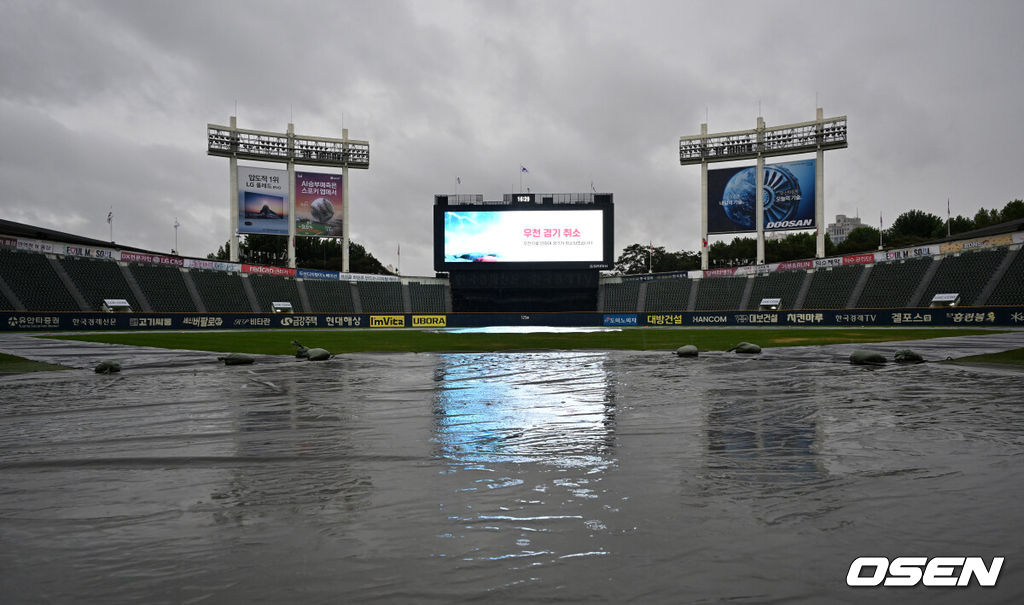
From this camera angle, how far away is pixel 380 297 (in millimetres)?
67438

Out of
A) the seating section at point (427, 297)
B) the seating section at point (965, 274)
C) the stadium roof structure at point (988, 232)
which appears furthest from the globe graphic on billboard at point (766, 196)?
the seating section at point (427, 297)

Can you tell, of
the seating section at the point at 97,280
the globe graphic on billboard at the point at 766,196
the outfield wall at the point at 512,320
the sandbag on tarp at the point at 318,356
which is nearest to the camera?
the sandbag on tarp at the point at 318,356

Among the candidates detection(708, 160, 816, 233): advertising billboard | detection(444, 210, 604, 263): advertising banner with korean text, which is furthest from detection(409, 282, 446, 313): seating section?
detection(708, 160, 816, 233): advertising billboard

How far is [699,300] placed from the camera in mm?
63906

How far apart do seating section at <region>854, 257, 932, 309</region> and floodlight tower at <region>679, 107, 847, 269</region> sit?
6.61m

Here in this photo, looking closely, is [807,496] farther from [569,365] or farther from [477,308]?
[477,308]

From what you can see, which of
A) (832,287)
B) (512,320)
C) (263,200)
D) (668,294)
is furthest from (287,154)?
(832,287)

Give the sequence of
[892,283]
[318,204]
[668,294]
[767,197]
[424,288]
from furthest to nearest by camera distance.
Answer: [424,288], [668,294], [318,204], [767,197], [892,283]

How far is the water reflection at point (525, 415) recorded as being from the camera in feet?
18.1

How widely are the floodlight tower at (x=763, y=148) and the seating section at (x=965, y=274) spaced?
11.0 meters

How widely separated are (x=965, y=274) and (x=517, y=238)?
38904 mm

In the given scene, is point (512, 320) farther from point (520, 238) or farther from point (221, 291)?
point (221, 291)

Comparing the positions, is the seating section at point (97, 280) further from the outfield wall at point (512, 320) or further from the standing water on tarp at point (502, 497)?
the standing water on tarp at point (502, 497)

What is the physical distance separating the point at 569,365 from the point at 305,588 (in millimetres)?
12991
